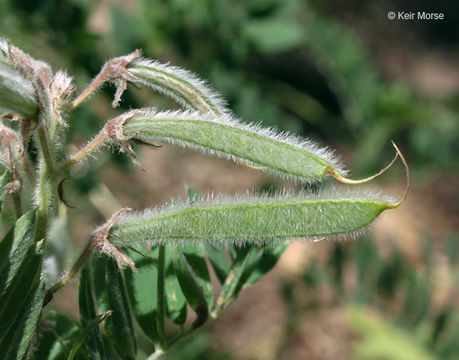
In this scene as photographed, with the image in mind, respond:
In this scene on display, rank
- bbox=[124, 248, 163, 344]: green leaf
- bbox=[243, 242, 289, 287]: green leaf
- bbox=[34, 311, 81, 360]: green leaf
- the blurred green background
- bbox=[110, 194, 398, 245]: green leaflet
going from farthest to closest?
the blurred green background → bbox=[243, 242, 289, 287]: green leaf → bbox=[124, 248, 163, 344]: green leaf → bbox=[34, 311, 81, 360]: green leaf → bbox=[110, 194, 398, 245]: green leaflet

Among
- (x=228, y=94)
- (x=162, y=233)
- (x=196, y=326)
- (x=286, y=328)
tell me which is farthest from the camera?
(x=286, y=328)

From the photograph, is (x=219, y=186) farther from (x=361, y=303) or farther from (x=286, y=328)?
(x=361, y=303)

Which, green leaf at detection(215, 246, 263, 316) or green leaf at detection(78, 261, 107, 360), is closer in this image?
green leaf at detection(78, 261, 107, 360)

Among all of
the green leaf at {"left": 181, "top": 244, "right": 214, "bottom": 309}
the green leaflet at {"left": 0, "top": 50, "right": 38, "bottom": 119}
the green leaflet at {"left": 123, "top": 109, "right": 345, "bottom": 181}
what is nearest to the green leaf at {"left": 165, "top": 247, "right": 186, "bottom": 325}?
the green leaf at {"left": 181, "top": 244, "right": 214, "bottom": 309}

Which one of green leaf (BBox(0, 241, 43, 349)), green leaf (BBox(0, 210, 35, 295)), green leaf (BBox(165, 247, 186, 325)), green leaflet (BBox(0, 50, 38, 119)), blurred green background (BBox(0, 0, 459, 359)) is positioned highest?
green leaflet (BBox(0, 50, 38, 119))

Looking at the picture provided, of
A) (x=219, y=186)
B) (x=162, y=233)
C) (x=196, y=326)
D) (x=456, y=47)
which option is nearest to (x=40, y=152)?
(x=162, y=233)

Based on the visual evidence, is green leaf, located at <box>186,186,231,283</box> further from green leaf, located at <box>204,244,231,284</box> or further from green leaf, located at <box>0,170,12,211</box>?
green leaf, located at <box>0,170,12,211</box>

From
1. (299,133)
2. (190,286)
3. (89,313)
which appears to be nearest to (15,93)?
(89,313)

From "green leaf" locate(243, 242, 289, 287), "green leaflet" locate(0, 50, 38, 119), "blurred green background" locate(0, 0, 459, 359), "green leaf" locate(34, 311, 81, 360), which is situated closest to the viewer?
"green leaflet" locate(0, 50, 38, 119)
